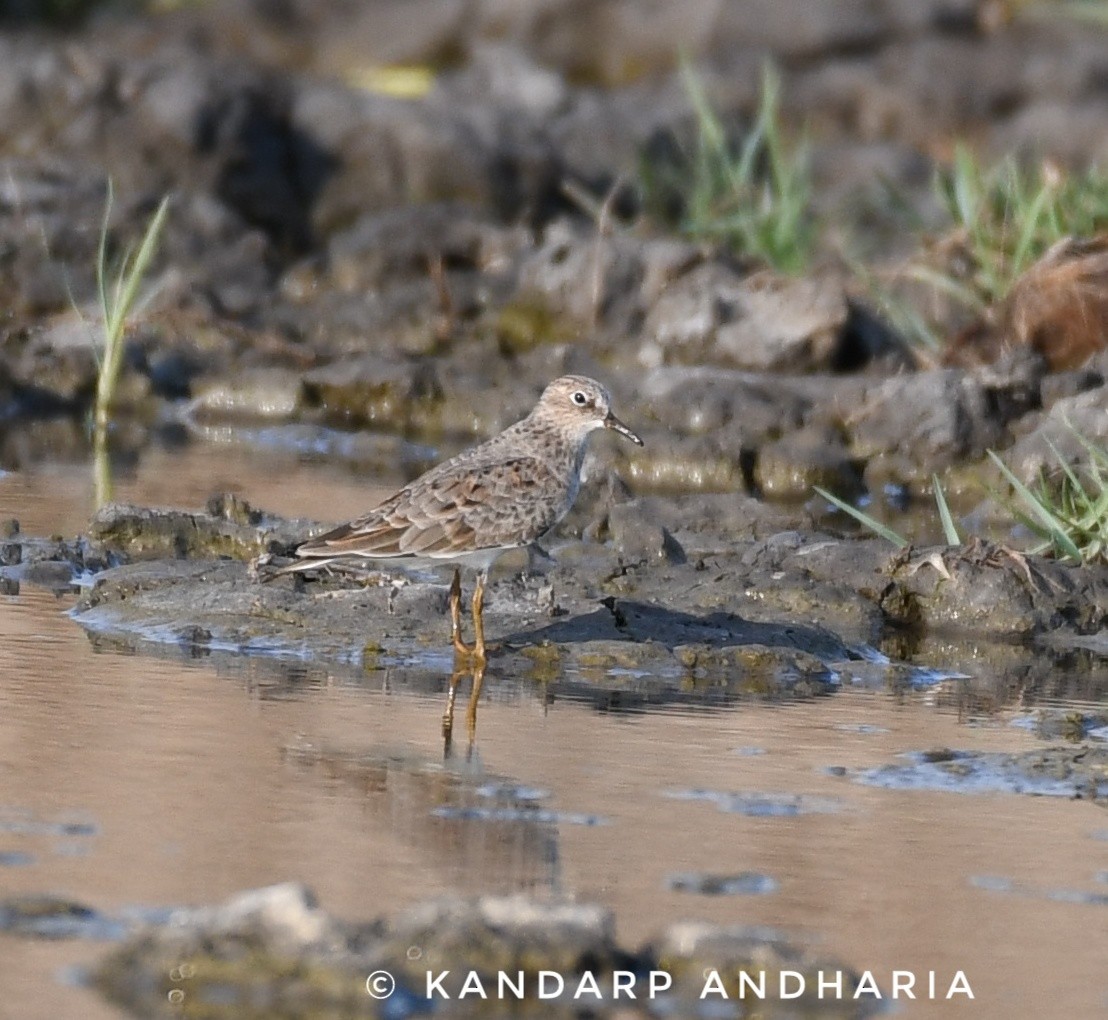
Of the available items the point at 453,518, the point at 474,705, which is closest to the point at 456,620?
the point at 453,518

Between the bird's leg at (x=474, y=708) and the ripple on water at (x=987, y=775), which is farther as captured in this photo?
the bird's leg at (x=474, y=708)

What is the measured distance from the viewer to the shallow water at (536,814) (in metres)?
5.03

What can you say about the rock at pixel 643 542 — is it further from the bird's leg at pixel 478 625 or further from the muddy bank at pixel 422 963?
the muddy bank at pixel 422 963

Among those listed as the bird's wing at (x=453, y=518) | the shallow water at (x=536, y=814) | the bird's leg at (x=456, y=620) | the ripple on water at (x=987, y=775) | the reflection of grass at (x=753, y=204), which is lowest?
the shallow water at (x=536, y=814)

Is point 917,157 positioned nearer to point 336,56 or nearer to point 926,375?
point 336,56

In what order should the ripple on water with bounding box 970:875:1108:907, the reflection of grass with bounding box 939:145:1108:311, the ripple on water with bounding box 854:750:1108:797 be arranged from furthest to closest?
the reflection of grass with bounding box 939:145:1108:311 → the ripple on water with bounding box 854:750:1108:797 → the ripple on water with bounding box 970:875:1108:907

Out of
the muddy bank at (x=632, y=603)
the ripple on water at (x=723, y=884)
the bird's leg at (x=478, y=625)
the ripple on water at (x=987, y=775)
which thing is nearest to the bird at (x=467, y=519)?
the bird's leg at (x=478, y=625)

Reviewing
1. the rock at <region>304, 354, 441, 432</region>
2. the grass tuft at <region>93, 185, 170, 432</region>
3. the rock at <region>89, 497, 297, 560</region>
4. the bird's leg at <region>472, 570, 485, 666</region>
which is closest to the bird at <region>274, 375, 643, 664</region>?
the bird's leg at <region>472, 570, 485, 666</region>

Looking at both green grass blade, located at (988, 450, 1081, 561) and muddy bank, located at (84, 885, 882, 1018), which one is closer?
muddy bank, located at (84, 885, 882, 1018)

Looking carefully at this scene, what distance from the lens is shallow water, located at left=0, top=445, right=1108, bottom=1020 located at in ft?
16.5

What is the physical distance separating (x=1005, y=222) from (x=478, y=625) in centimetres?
739

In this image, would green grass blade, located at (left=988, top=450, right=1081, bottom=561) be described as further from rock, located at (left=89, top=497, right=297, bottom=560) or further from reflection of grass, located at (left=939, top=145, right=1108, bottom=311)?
reflection of grass, located at (left=939, top=145, right=1108, bottom=311)

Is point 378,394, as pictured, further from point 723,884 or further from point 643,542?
point 723,884

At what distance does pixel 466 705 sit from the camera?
7266 mm
